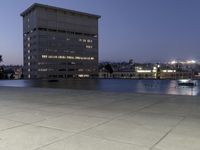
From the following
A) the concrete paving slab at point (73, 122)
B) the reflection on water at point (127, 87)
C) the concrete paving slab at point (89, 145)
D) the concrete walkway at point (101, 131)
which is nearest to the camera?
the concrete paving slab at point (89, 145)

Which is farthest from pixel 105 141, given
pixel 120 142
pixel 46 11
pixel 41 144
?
pixel 46 11

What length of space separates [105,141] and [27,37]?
176361 millimetres

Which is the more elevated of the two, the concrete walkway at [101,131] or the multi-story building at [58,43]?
the multi-story building at [58,43]

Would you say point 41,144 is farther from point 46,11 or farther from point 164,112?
point 46,11

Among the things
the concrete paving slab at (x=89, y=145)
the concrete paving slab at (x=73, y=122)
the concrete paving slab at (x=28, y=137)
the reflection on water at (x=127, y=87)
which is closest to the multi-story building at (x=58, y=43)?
the reflection on water at (x=127, y=87)

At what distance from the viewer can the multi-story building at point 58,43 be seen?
158 m

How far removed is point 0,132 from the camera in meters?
5.89

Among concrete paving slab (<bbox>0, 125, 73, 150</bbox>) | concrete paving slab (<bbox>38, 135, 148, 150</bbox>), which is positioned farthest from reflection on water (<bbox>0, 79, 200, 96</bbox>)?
concrete paving slab (<bbox>38, 135, 148, 150</bbox>)

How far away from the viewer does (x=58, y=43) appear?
168m

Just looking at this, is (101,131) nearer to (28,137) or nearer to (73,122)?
(73,122)

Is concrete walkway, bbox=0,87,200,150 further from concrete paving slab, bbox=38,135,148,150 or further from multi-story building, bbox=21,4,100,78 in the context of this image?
multi-story building, bbox=21,4,100,78

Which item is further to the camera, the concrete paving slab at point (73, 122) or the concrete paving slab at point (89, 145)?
the concrete paving slab at point (73, 122)

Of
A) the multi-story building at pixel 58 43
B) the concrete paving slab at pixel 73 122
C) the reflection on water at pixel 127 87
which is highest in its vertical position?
the multi-story building at pixel 58 43

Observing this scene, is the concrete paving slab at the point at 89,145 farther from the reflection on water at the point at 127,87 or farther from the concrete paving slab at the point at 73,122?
the reflection on water at the point at 127,87
